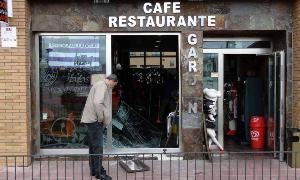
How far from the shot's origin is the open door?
916 cm

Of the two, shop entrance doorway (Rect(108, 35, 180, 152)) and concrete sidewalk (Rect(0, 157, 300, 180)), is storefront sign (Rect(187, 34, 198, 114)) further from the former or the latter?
concrete sidewalk (Rect(0, 157, 300, 180))

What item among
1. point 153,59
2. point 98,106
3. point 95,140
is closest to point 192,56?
point 153,59

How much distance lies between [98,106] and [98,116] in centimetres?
17

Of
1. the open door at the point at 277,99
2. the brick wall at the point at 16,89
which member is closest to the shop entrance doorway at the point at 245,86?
the open door at the point at 277,99

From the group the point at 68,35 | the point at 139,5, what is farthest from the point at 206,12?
the point at 68,35

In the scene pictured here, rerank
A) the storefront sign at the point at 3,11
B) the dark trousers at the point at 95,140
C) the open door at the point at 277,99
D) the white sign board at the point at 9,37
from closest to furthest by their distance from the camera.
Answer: the dark trousers at the point at 95,140
the storefront sign at the point at 3,11
the white sign board at the point at 9,37
the open door at the point at 277,99

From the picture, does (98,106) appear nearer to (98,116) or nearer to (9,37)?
(98,116)

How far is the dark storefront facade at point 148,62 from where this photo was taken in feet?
30.3

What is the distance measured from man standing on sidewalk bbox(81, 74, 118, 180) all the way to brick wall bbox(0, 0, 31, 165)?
1663 millimetres

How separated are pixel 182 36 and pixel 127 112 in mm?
1860

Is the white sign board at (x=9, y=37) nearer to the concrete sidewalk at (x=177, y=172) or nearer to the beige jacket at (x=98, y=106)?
the beige jacket at (x=98, y=106)

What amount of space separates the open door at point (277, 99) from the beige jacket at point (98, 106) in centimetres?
332

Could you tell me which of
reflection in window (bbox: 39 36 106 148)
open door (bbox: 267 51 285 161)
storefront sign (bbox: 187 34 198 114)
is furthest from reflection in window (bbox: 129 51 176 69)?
open door (bbox: 267 51 285 161)

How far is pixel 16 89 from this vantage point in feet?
29.4
